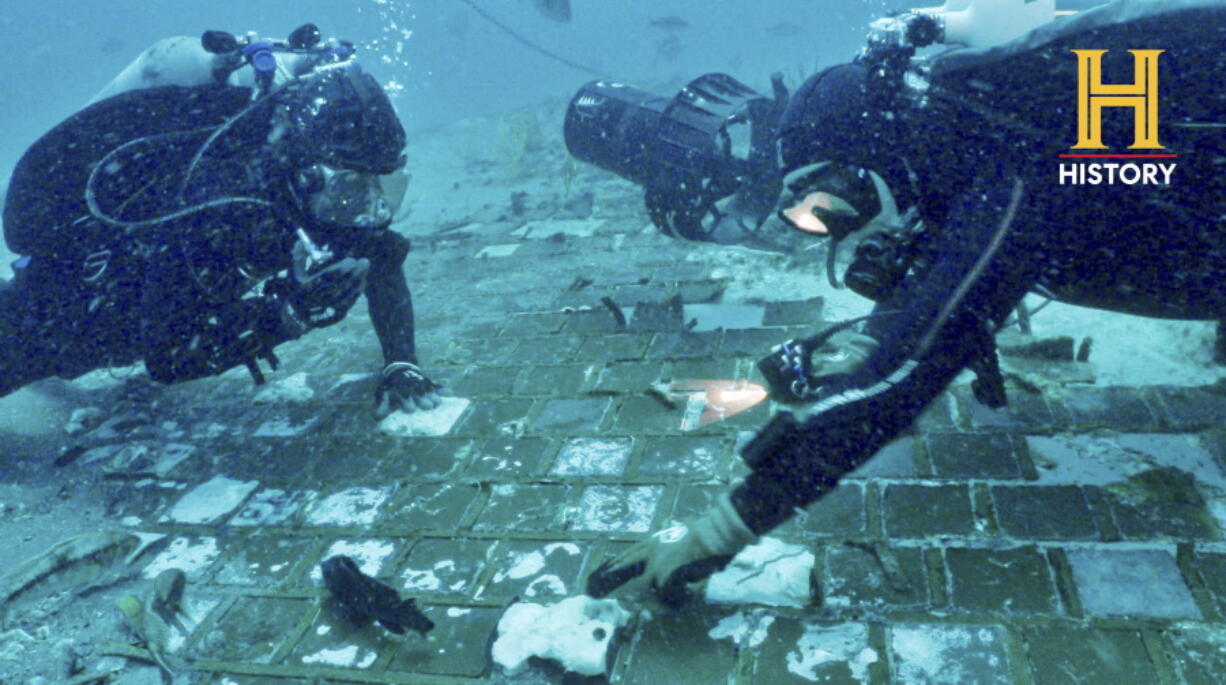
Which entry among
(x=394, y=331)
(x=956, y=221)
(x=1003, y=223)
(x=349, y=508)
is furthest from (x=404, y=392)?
(x=1003, y=223)

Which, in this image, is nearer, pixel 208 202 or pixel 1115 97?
pixel 1115 97

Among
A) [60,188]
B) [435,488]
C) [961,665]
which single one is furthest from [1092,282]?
[60,188]

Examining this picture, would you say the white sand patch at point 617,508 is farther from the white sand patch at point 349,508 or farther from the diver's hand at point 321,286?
the diver's hand at point 321,286

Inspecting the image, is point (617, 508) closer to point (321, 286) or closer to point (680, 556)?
point (680, 556)

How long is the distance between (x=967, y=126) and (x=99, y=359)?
166 inches

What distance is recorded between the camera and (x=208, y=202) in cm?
297

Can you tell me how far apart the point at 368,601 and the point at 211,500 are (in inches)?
56.4

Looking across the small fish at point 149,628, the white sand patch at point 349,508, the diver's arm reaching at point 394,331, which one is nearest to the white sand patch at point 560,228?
the diver's arm reaching at point 394,331

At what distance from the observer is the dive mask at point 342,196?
2.98m

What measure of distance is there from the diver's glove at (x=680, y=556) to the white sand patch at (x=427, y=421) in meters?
1.56

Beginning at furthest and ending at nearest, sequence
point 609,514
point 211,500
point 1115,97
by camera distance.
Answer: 1. point 211,500
2. point 609,514
3. point 1115,97

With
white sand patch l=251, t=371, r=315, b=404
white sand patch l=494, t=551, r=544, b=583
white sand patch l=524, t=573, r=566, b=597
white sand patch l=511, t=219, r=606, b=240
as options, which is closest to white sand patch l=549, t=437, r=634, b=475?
white sand patch l=494, t=551, r=544, b=583

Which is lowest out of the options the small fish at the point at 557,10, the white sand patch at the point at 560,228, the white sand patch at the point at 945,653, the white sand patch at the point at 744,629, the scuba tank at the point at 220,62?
the white sand patch at the point at 744,629

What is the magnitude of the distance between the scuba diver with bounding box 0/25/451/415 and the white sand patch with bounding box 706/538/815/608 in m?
2.06
